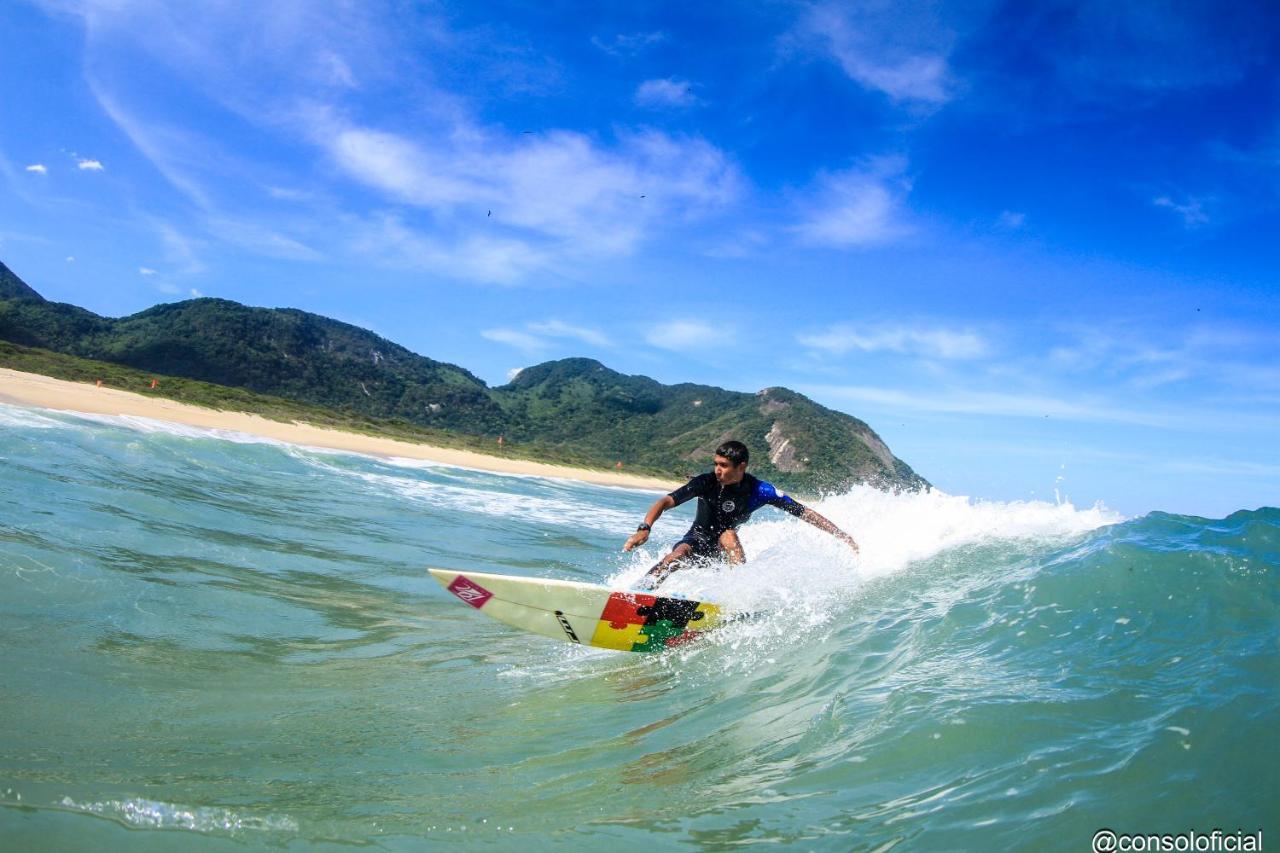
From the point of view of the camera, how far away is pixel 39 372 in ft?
109

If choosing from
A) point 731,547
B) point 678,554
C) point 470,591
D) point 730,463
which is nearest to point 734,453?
point 730,463

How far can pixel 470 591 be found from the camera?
5.98m

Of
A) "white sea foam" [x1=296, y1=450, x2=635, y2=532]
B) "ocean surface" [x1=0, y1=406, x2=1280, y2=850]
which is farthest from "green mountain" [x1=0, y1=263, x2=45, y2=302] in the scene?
"ocean surface" [x1=0, y1=406, x2=1280, y2=850]

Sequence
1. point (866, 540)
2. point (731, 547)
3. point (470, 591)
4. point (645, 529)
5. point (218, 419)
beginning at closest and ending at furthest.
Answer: point (470, 591), point (645, 529), point (731, 547), point (866, 540), point (218, 419)

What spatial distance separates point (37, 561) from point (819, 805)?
21.0 ft

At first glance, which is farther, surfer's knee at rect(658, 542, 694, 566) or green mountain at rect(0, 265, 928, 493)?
green mountain at rect(0, 265, 928, 493)

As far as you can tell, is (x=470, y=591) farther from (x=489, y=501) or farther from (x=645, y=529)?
(x=489, y=501)

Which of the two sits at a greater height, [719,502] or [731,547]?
[719,502]

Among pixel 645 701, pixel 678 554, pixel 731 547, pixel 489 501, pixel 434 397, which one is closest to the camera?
pixel 645 701

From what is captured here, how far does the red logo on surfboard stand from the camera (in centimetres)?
593

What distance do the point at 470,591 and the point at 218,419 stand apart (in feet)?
99.2

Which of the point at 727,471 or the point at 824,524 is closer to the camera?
the point at 727,471

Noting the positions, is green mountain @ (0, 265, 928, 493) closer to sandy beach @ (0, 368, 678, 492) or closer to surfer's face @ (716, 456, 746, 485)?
sandy beach @ (0, 368, 678, 492)

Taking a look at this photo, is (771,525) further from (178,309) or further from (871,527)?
(178,309)
